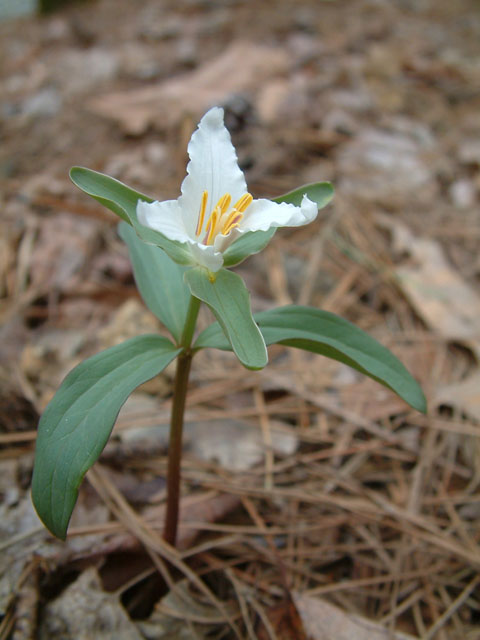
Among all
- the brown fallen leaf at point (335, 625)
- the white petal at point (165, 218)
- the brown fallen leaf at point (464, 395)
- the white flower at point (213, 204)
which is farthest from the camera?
the brown fallen leaf at point (464, 395)

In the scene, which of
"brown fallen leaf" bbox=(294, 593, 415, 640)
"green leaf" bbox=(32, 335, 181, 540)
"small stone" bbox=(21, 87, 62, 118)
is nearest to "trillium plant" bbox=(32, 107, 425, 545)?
"green leaf" bbox=(32, 335, 181, 540)

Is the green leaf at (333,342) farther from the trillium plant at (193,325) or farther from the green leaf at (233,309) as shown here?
the green leaf at (233,309)

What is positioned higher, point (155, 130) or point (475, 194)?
point (155, 130)

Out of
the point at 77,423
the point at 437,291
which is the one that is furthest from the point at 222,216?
the point at 437,291

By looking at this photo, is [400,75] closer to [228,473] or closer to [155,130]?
[155,130]

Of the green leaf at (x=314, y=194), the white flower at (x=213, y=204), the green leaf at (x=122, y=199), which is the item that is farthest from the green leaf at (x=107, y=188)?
the green leaf at (x=314, y=194)

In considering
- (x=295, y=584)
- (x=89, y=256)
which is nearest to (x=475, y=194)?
(x=89, y=256)

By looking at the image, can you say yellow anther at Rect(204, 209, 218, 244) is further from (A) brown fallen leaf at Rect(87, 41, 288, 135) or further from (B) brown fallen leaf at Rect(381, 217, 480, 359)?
(A) brown fallen leaf at Rect(87, 41, 288, 135)
